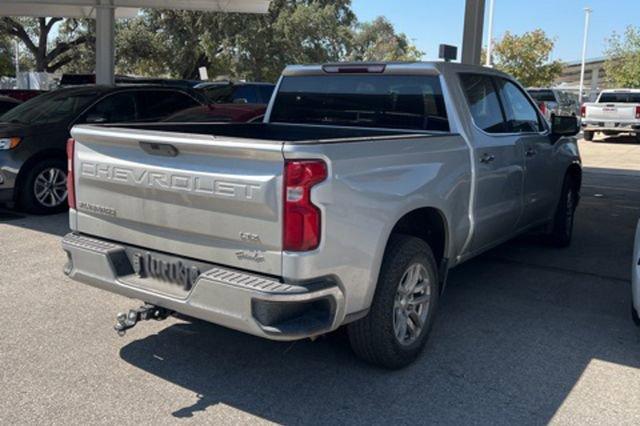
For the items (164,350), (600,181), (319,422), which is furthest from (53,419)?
(600,181)

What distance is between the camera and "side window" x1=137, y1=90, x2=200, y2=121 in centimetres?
985

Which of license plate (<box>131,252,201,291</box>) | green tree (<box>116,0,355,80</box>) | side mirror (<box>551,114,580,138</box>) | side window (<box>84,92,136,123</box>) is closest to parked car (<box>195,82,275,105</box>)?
side window (<box>84,92,136,123</box>)

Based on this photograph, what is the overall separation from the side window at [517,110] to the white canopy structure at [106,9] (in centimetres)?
1187

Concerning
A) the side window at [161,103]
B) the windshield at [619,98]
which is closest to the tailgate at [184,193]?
the side window at [161,103]

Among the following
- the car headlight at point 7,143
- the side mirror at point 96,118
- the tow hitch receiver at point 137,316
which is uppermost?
the side mirror at point 96,118

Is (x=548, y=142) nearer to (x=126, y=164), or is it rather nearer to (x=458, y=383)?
(x=458, y=383)

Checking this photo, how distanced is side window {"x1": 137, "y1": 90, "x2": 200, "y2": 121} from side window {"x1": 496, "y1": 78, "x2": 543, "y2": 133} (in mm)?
5655

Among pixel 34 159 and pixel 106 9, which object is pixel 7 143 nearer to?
pixel 34 159

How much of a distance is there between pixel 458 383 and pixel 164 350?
1.91m

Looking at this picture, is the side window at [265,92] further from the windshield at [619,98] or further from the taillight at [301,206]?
the windshield at [619,98]

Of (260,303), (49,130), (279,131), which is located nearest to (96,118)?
(49,130)

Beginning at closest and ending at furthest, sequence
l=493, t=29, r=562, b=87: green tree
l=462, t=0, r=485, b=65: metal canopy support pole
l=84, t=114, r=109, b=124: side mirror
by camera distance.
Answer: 1. l=84, t=114, r=109, b=124: side mirror
2. l=462, t=0, r=485, b=65: metal canopy support pole
3. l=493, t=29, r=562, b=87: green tree

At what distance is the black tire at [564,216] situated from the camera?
23.0ft

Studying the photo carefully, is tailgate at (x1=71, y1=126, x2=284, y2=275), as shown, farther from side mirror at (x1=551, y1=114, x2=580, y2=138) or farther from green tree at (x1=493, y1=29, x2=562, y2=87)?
green tree at (x1=493, y1=29, x2=562, y2=87)
